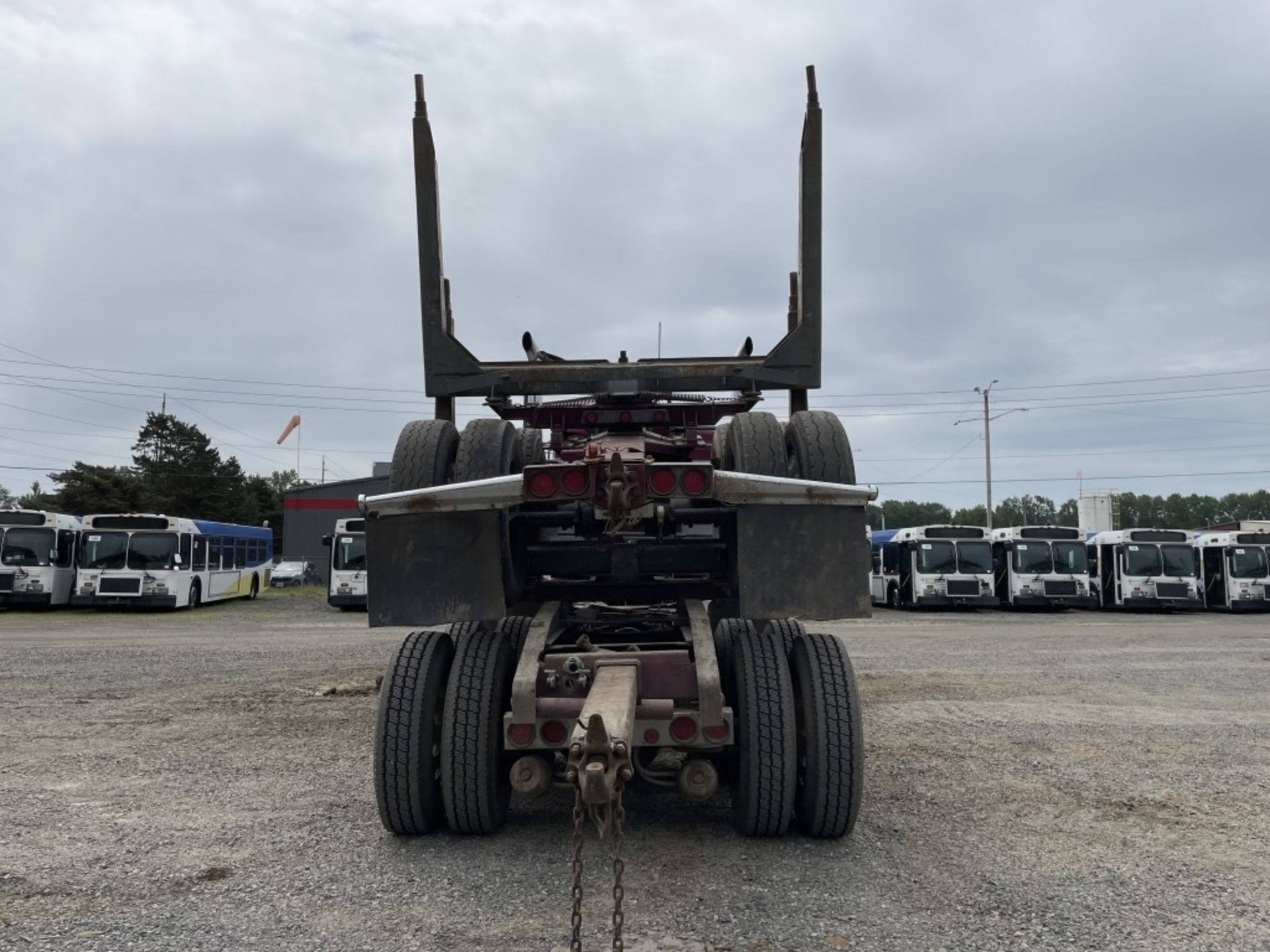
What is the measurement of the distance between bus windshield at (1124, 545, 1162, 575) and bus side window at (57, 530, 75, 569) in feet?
100

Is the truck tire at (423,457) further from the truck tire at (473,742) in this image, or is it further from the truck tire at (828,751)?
the truck tire at (828,751)

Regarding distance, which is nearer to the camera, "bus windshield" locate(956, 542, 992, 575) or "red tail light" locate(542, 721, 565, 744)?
"red tail light" locate(542, 721, 565, 744)

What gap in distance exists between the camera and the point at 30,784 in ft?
21.0

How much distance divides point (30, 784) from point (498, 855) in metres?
3.66

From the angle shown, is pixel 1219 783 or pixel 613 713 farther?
pixel 1219 783

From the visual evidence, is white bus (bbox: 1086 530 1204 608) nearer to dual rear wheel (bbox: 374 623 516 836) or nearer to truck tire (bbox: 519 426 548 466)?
truck tire (bbox: 519 426 548 466)

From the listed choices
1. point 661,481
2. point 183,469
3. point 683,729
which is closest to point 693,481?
point 661,481

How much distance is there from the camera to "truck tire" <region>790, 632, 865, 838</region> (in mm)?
4816

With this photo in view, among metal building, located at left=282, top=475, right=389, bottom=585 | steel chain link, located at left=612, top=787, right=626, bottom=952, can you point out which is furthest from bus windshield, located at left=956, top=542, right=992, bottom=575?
metal building, located at left=282, top=475, right=389, bottom=585

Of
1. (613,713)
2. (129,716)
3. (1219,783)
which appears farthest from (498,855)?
(129,716)

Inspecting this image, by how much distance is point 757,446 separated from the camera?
5.57 meters

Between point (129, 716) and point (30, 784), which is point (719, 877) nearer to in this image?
point (30, 784)

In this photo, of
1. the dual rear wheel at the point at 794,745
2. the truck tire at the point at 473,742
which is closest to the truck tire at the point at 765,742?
the dual rear wheel at the point at 794,745

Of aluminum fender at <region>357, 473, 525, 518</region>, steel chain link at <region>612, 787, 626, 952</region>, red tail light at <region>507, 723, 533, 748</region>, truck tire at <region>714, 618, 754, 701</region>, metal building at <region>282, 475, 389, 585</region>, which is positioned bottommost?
steel chain link at <region>612, 787, 626, 952</region>
